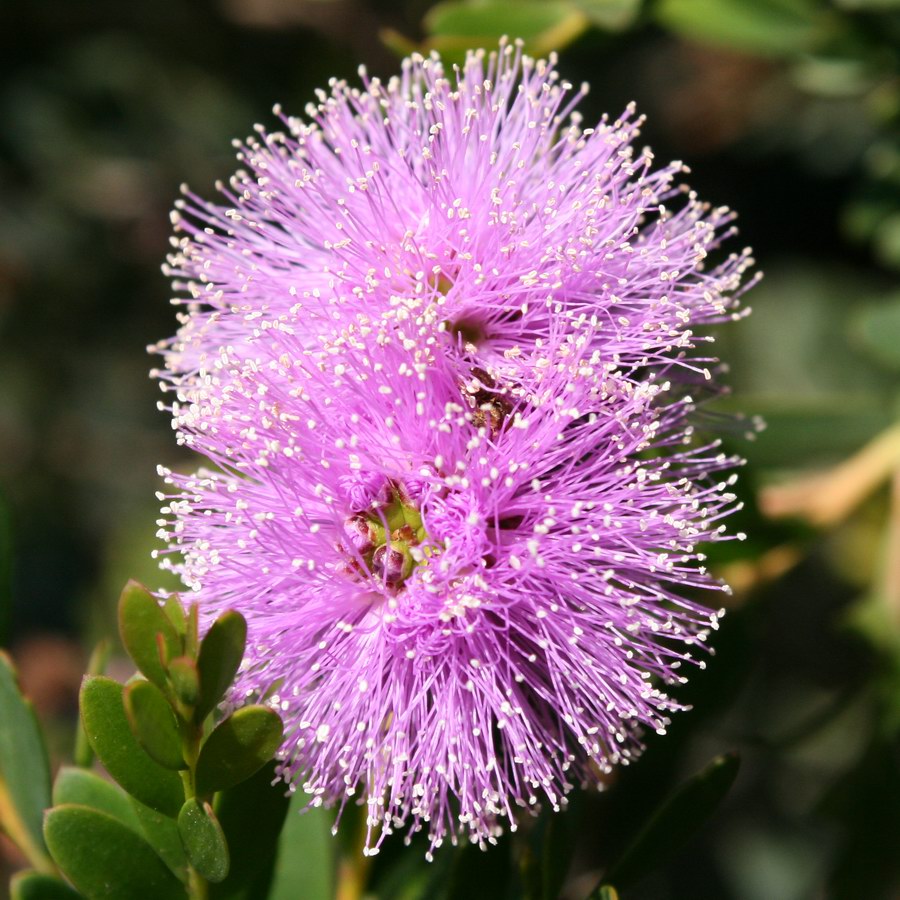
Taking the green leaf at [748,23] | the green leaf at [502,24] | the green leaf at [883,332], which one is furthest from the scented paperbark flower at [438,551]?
the green leaf at [748,23]

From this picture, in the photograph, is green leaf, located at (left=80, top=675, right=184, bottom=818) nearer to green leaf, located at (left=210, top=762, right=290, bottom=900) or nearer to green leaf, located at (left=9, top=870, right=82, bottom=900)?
green leaf, located at (left=210, top=762, right=290, bottom=900)

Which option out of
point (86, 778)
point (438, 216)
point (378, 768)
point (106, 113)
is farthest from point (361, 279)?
point (106, 113)

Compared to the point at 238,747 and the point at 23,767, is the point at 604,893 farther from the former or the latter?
the point at 23,767

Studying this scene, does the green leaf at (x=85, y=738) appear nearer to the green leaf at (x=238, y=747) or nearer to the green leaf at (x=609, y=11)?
the green leaf at (x=238, y=747)

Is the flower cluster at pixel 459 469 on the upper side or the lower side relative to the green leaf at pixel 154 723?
upper

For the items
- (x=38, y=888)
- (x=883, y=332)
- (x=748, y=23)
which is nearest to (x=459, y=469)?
(x=38, y=888)

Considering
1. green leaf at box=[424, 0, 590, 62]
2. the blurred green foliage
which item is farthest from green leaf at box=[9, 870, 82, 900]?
green leaf at box=[424, 0, 590, 62]
